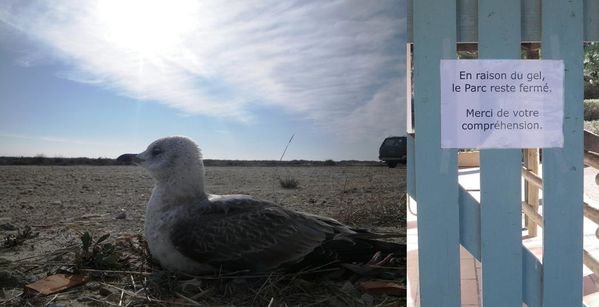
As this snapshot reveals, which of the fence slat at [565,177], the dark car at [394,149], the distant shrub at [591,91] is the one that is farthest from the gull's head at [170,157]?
the distant shrub at [591,91]

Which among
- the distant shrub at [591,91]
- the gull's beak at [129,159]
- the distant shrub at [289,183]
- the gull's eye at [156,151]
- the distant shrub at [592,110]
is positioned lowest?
the distant shrub at [289,183]

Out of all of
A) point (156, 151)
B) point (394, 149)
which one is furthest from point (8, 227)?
point (394, 149)

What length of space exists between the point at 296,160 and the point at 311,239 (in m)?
0.37

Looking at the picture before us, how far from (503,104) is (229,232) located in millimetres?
1277

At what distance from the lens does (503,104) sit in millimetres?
1759

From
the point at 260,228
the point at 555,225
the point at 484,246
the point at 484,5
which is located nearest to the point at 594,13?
the point at 484,5

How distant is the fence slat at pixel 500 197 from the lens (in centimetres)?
174

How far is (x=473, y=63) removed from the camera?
5.69 ft

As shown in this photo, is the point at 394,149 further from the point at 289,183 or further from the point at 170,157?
the point at 170,157

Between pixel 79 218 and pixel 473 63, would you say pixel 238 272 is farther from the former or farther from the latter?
pixel 473 63

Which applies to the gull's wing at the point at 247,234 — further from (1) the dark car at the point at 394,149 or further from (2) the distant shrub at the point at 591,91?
(2) the distant shrub at the point at 591,91

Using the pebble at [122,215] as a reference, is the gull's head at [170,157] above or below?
above

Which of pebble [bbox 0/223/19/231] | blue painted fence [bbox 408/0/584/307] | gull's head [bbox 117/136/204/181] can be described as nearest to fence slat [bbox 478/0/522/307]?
blue painted fence [bbox 408/0/584/307]

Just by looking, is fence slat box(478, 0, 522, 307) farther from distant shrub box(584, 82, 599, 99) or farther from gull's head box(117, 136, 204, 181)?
distant shrub box(584, 82, 599, 99)
